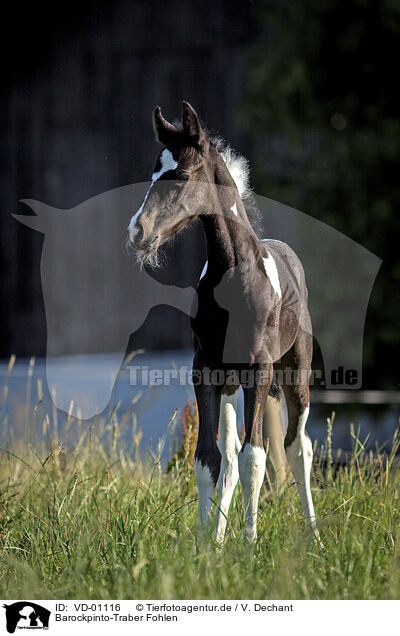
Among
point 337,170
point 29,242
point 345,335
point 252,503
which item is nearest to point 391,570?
point 252,503

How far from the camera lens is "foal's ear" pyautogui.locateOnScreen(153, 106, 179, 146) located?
2.17 m

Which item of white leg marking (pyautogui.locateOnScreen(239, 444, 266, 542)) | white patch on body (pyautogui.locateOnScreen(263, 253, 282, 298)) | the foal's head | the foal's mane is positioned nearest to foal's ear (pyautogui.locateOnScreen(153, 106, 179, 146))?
the foal's head

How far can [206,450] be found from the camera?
2246 mm

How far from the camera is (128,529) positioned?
8.30 ft

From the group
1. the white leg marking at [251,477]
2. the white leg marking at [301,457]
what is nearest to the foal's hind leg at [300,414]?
the white leg marking at [301,457]

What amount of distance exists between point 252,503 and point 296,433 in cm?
43

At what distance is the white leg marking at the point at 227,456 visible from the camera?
7.30 feet

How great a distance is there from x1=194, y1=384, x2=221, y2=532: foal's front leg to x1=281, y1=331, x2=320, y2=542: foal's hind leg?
1.17 feet

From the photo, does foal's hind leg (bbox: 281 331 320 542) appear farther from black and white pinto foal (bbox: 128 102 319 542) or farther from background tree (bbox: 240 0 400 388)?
background tree (bbox: 240 0 400 388)

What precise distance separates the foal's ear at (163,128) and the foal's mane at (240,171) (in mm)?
132

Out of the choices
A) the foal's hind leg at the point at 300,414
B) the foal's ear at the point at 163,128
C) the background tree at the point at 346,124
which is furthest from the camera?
the background tree at the point at 346,124

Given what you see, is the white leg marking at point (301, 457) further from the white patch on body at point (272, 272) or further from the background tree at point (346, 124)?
the background tree at point (346, 124)

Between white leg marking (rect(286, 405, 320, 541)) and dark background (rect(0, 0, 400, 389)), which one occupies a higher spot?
dark background (rect(0, 0, 400, 389))

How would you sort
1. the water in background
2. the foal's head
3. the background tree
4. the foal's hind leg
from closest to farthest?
the foal's head, the foal's hind leg, the water in background, the background tree
